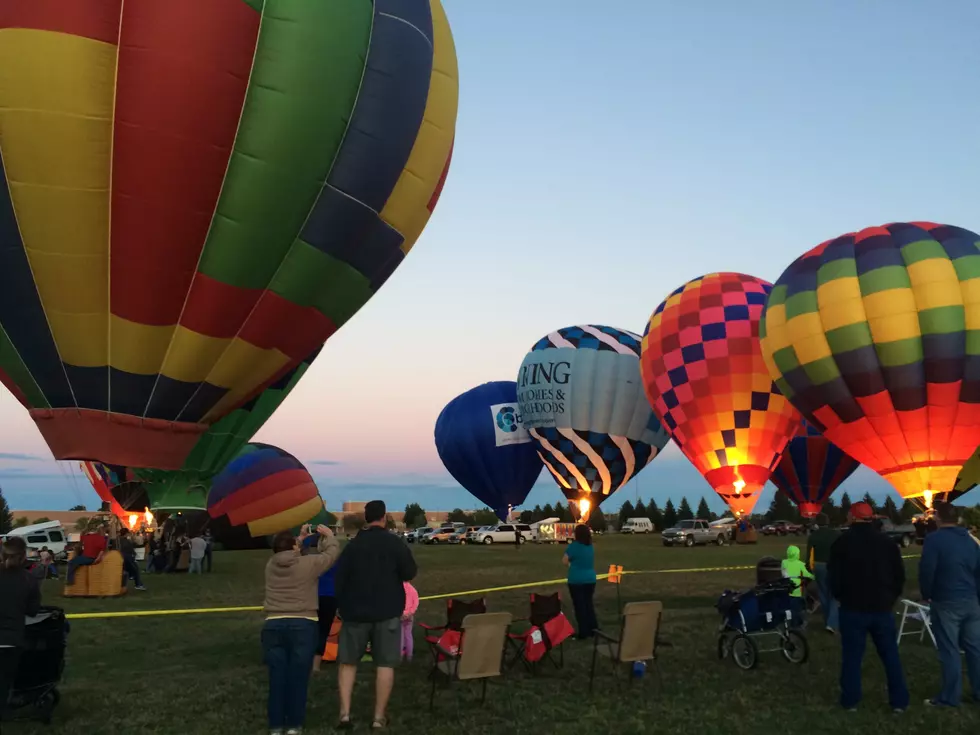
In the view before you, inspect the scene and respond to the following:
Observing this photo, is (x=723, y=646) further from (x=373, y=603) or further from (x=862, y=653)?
(x=373, y=603)

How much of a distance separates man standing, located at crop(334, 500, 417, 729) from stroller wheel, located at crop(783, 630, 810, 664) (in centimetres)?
442

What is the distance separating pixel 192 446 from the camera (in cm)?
1164

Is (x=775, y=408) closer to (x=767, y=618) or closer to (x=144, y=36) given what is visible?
(x=767, y=618)

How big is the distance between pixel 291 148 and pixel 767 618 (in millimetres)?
7597

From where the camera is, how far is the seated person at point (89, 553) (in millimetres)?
15695

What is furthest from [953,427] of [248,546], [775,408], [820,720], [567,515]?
[567,515]

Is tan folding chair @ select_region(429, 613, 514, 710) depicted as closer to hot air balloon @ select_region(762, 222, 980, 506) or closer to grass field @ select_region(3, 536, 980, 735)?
grass field @ select_region(3, 536, 980, 735)

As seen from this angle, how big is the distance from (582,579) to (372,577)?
13.4 feet

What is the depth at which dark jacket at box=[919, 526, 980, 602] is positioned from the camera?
264 inches

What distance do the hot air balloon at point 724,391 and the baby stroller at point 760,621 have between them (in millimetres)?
18710

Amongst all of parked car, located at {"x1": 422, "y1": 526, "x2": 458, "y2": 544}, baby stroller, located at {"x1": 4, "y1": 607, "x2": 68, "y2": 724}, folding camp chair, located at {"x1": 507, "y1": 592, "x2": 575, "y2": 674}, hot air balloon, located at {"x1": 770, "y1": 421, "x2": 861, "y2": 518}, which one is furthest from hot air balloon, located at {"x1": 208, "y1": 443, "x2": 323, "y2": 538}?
baby stroller, located at {"x1": 4, "y1": 607, "x2": 68, "y2": 724}

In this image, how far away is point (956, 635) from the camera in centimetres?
672


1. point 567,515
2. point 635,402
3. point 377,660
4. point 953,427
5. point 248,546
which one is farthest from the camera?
point 567,515

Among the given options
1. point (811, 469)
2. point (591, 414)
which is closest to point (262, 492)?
point (591, 414)
